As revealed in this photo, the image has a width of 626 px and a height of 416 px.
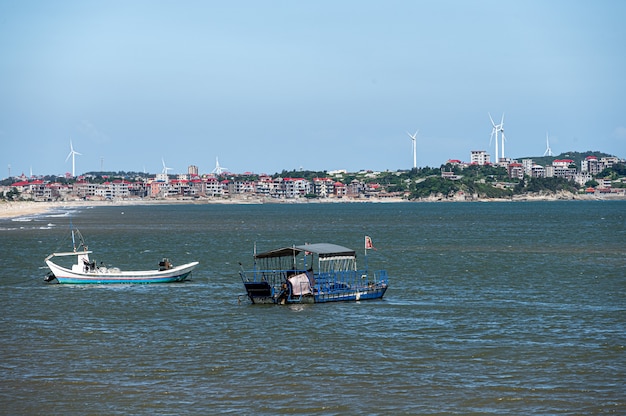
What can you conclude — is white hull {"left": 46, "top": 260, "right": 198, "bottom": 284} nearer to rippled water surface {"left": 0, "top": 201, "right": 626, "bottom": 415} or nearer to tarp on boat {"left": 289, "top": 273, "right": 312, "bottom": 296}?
rippled water surface {"left": 0, "top": 201, "right": 626, "bottom": 415}

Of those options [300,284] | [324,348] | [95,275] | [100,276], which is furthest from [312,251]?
[95,275]

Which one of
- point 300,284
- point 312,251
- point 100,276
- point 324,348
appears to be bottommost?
point 324,348

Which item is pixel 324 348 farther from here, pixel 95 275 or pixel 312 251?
pixel 95 275

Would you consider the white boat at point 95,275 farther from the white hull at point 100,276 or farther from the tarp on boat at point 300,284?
the tarp on boat at point 300,284

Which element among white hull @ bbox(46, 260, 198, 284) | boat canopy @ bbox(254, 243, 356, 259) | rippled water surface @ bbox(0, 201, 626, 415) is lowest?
rippled water surface @ bbox(0, 201, 626, 415)

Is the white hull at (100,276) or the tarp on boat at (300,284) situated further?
the white hull at (100,276)

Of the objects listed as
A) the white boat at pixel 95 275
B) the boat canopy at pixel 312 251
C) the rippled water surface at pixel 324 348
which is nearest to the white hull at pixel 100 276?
the white boat at pixel 95 275

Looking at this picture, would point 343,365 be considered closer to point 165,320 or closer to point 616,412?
point 616,412

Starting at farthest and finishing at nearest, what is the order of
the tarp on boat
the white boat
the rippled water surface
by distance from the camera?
the white boat
the tarp on boat
the rippled water surface

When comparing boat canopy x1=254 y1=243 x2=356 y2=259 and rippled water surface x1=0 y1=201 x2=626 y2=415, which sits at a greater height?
boat canopy x1=254 y1=243 x2=356 y2=259

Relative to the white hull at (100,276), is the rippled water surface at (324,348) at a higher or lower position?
lower

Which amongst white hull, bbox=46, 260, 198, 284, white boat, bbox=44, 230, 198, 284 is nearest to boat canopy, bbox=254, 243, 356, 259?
white boat, bbox=44, 230, 198, 284

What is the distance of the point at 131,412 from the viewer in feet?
78.2

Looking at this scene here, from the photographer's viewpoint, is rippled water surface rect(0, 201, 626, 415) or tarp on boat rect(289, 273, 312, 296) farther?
tarp on boat rect(289, 273, 312, 296)
